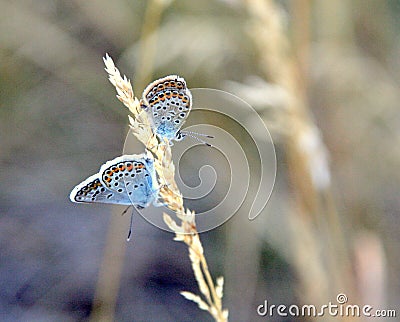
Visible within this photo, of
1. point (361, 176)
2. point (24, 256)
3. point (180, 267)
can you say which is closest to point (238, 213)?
point (180, 267)

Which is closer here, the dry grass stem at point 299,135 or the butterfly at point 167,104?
the butterfly at point 167,104

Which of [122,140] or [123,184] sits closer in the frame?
[123,184]

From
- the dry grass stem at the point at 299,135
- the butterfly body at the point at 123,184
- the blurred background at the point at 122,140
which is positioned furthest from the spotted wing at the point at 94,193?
the blurred background at the point at 122,140

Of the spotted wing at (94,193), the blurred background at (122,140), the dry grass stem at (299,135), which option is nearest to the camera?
the spotted wing at (94,193)

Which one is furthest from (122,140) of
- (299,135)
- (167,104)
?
(167,104)

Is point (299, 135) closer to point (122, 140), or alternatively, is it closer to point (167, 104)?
point (167, 104)

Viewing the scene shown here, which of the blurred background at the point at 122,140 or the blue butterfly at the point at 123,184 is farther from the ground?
the blurred background at the point at 122,140

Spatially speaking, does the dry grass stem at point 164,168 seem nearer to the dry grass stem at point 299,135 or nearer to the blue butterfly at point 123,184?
the blue butterfly at point 123,184
